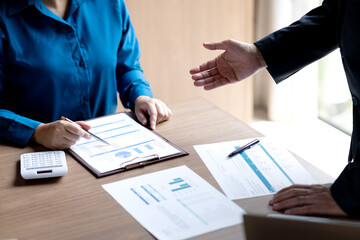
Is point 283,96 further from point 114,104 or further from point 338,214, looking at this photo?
point 338,214

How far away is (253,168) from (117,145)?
0.43 m

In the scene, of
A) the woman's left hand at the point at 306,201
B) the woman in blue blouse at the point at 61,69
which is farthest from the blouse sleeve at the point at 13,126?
the woman's left hand at the point at 306,201

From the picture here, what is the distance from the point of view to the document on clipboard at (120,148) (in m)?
1.50

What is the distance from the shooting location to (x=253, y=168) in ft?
4.86

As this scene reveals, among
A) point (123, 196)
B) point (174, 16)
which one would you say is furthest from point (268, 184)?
point (174, 16)

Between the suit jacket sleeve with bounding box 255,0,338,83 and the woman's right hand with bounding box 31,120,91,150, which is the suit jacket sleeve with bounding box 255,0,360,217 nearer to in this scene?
the suit jacket sleeve with bounding box 255,0,338,83

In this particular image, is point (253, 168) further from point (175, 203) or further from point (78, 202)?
point (78, 202)

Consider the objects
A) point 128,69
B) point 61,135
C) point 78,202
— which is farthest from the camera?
point 128,69

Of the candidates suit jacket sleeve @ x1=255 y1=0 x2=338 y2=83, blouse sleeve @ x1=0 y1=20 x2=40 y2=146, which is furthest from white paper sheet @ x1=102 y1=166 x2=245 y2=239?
suit jacket sleeve @ x1=255 y1=0 x2=338 y2=83

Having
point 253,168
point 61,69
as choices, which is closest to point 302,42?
point 253,168

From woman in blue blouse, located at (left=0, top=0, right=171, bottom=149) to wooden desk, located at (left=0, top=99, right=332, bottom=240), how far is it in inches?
3.5

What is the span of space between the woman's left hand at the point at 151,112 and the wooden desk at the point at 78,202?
2.6 inches

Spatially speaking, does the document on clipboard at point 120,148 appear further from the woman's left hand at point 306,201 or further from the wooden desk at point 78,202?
the woman's left hand at point 306,201

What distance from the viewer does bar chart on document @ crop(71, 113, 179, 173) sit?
1.53 metres
